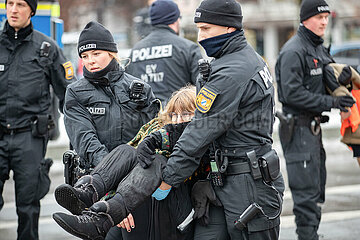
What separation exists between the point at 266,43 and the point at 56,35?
43.7m

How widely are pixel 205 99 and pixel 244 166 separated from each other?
1.62ft

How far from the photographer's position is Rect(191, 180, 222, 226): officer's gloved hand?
12.7 ft

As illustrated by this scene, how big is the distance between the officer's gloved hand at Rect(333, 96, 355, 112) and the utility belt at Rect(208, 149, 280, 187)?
82.6 inches

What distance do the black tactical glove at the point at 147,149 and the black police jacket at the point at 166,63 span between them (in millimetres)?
2211

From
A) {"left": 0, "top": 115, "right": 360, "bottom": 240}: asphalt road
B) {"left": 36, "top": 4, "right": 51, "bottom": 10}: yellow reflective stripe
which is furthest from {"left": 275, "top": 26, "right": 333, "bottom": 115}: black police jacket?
{"left": 36, "top": 4, "right": 51, "bottom": 10}: yellow reflective stripe

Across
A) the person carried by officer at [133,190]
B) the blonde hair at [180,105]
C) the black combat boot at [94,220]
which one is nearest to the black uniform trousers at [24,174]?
the person carried by officer at [133,190]

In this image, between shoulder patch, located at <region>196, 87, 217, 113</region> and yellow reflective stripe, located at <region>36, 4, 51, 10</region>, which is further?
yellow reflective stripe, located at <region>36, 4, 51, 10</region>

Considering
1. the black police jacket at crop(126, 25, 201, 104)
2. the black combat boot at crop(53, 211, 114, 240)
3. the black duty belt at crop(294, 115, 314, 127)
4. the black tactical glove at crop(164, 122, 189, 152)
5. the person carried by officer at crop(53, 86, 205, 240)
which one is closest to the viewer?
the black combat boot at crop(53, 211, 114, 240)

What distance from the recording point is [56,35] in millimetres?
9469

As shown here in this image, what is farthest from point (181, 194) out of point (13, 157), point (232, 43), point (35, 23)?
point (35, 23)

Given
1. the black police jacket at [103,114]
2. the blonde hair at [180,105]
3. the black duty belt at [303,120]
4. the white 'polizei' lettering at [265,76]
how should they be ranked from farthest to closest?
1. the black duty belt at [303,120]
2. the black police jacket at [103,114]
3. the blonde hair at [180,105]
4. the white 'polizei' lettering at [265,76]

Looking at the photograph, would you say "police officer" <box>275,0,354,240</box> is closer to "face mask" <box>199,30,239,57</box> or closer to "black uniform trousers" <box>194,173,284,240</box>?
"black uniform trousers" <box>194,173,284,240</box>

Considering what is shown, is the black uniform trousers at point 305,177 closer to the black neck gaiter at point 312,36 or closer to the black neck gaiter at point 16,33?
the black neck gaiter at point 312,36

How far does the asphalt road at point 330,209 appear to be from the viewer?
656 cm
